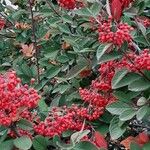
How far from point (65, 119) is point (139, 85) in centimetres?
35

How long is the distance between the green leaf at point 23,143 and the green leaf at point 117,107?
38cm

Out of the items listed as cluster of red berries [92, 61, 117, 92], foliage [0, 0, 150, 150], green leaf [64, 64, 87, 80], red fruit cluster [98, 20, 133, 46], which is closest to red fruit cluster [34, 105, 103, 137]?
foliage [0, 0, 150, 150]

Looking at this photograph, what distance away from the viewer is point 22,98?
1843 millimetres

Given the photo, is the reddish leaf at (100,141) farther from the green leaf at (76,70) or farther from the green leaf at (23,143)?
the green leaf at (76,70)

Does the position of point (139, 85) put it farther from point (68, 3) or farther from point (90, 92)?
point (68, 3)

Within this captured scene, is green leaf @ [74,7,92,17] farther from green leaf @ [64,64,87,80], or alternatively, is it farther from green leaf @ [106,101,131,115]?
green leaf @ [106,101,131,115]

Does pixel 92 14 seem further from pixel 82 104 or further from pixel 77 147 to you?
pixel 77 147

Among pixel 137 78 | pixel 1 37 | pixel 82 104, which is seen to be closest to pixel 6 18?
pixel 1 37

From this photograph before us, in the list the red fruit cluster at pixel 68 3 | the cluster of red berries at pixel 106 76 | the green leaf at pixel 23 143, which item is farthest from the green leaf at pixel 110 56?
the red fruit cluster at pixel 68 3

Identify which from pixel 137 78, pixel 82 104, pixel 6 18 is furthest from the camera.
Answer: pixel 6 18

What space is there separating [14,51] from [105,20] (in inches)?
61.3

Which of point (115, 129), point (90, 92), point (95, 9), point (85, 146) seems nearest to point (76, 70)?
point (90, 92)

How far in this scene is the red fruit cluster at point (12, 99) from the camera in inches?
70.2

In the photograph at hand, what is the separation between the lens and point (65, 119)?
2.02 meters
